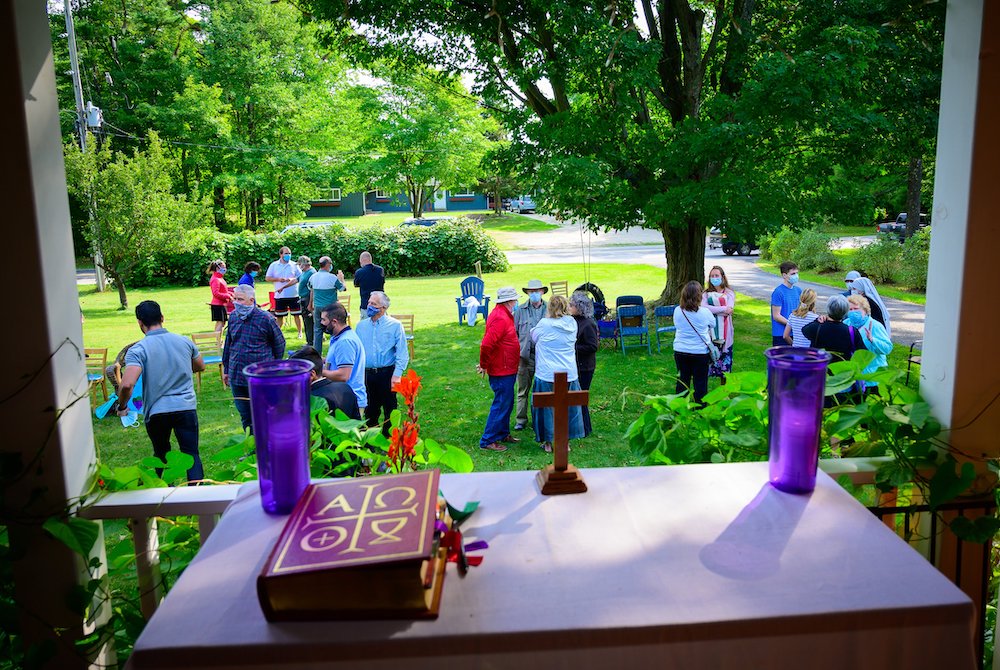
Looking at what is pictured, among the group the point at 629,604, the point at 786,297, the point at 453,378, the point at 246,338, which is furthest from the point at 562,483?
the point at 453,378

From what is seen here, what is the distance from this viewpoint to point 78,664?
2238mm

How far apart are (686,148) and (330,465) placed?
10.5 m

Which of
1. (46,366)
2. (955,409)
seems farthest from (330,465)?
(955,409)

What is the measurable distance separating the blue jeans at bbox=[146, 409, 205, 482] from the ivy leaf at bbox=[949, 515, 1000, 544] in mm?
5310

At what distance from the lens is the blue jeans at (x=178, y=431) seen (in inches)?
241

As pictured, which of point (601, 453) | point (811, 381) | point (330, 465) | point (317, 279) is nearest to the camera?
point (811, 381)

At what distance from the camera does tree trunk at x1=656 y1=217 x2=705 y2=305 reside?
1476 centimetres

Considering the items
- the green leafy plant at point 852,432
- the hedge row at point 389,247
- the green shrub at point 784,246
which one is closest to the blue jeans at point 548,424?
the green leafy plant at point 852,432

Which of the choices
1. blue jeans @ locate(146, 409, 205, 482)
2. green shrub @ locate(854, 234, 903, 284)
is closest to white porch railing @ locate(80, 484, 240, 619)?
blue jeans @ locate(146, 409, 205, 482)

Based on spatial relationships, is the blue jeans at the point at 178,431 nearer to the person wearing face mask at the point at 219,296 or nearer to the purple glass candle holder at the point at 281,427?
the purple glass candle holder at the point at 281,427

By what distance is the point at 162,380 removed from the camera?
6.05 metres

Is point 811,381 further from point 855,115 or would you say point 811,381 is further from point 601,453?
point 855,115

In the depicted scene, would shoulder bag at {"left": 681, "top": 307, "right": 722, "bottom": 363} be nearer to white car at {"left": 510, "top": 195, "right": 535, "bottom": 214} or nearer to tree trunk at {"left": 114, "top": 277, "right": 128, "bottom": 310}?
tree trunk at {"left": 114, "top": 277, "right": 128, "bottom": 310}

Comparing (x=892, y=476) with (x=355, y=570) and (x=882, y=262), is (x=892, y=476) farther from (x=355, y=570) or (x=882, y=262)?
(x=882, y=262)
